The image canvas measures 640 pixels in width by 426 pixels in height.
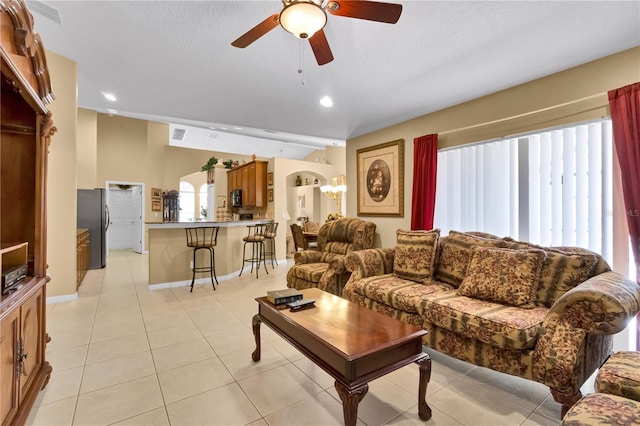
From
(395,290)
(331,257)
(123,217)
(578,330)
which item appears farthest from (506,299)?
(123,217)

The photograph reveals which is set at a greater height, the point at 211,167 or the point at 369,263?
the point at 211,167

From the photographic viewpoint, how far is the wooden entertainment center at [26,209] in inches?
58.9

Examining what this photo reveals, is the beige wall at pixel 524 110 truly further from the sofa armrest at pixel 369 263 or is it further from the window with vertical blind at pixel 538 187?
the sofa armrest at pixel 369 263

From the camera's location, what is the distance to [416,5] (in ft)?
6.25

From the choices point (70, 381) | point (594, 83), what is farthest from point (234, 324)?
point (594, 83)

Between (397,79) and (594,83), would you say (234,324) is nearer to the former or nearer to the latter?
(397,79)

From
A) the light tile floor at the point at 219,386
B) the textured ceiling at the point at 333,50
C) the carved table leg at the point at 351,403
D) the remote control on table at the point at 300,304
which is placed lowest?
the light tile floor at the point at 219,386

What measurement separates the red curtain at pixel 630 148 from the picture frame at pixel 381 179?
2112 mm

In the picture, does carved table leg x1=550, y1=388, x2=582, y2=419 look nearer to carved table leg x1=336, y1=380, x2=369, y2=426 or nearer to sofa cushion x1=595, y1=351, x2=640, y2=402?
sofa cushion x1=595, y1=351, x2=640, y2=402

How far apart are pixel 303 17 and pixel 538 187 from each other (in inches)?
105

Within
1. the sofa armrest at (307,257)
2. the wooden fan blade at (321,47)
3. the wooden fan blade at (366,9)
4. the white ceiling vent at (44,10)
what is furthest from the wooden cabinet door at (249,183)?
the wooden fan blade at (366,9)

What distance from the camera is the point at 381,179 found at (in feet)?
14.2

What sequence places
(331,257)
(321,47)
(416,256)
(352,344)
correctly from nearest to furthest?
1. (352,344)
2. (321,47)
3. (416,256)
4. (331,257)

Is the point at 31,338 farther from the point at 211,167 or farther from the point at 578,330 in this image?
the point at 211,167
